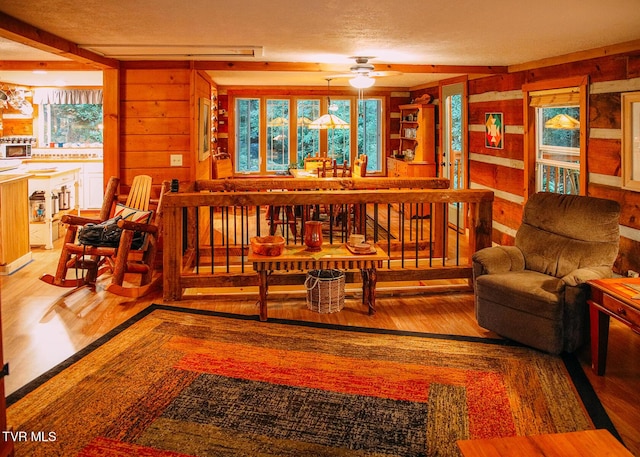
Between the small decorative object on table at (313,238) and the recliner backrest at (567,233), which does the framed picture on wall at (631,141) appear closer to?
the recliner backrest at (567,233)

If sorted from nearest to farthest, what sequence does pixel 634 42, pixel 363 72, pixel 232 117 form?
pixel 634 42, pixel 363 72, pixel 232 117

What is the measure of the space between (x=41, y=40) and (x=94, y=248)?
5.87 feet

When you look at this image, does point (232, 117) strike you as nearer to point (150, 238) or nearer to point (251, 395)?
point (150, 238)

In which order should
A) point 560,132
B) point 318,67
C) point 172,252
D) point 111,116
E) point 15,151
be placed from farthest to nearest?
point 15,151, point 318,67, point 111,116, point 560,132, point 172,252

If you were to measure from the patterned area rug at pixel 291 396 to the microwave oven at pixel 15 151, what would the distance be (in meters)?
6.30

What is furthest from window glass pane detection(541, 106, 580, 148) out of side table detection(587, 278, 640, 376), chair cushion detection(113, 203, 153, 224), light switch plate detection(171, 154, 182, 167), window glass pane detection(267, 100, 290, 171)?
window glass pane detection(267, 100, 290, 171)

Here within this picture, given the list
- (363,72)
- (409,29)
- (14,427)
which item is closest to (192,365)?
(14,427)

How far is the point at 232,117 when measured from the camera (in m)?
11.5

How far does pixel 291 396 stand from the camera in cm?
312

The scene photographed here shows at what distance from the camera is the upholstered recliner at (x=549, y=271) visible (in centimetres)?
370

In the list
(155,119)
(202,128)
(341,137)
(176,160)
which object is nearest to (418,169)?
(341,137)

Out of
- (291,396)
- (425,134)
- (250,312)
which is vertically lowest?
(291,396)

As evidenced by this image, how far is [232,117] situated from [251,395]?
29.7 ft

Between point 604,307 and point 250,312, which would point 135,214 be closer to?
point 250,312
